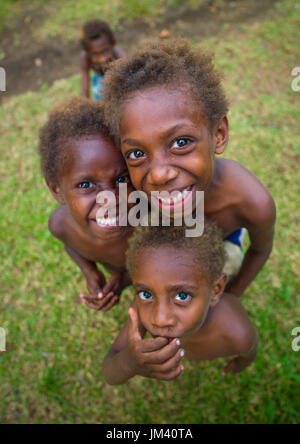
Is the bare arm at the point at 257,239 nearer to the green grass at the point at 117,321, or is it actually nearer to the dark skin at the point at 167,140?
the dark skin at the point at 167,140

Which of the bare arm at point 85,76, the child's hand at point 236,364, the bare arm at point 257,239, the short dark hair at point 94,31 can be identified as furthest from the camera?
the bare arm at point 85,76

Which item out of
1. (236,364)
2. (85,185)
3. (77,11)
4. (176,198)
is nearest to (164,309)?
(176,198)

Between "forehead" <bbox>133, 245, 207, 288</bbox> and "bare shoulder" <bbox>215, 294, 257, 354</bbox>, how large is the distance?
0.35 metres

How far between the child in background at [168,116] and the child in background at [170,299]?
0.84 feet

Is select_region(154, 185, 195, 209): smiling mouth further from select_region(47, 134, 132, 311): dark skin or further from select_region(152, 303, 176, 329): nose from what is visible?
select_region(152, 303, 176, 329): nose

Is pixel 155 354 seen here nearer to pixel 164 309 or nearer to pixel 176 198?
pixel 164 309

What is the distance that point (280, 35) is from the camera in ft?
16.6

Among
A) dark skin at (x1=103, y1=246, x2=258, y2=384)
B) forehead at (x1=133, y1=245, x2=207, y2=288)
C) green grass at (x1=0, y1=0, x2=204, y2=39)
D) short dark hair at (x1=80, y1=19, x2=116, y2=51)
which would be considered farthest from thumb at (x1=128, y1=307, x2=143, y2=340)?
green grass at (x1=0, y1=0, x2=204, y2=39)

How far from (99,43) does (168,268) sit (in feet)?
11.9

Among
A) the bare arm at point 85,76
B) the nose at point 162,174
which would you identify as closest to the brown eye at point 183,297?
the nose at point 162,174

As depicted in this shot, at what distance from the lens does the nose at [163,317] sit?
5.22 ft

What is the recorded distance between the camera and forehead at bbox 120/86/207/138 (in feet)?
4.57

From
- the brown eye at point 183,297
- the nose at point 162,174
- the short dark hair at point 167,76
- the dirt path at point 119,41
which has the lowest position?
the brown eye at point 183,297

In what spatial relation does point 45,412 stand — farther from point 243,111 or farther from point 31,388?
point 243,111
